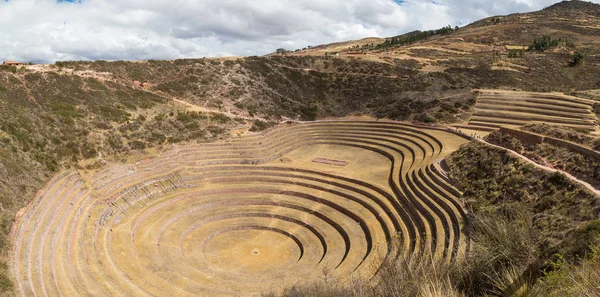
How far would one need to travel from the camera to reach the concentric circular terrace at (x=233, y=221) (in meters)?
16.8

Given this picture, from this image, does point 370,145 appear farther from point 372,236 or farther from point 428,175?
point 372,236

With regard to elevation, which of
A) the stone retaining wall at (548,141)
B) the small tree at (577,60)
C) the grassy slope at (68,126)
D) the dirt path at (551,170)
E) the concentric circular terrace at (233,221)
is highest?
the small tree at (577,60)

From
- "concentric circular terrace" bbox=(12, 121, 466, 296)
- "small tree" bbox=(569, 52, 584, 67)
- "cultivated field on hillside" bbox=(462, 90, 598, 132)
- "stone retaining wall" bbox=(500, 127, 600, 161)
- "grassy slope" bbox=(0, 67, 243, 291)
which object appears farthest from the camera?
"small tree" bbox=(569, 52, 584, 67)

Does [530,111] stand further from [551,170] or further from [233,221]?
[233,221]

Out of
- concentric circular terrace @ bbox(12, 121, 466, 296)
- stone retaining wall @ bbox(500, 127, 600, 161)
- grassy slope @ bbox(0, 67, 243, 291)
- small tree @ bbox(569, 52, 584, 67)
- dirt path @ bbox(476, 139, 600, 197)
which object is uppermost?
small tree @ bbox(569, 52, 584, 67)

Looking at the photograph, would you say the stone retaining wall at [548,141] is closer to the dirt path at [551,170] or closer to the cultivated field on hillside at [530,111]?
the dirt path at [551,170]

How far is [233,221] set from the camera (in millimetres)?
26000

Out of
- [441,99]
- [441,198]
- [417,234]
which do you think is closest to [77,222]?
[417,234]

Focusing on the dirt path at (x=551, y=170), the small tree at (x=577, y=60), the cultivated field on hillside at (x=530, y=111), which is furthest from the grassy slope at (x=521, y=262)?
the small tree at (x=577, y=60)

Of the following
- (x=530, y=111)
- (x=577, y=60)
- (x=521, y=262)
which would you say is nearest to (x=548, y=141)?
(x=521, y=262)

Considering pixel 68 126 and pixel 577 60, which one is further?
pixel 577 60

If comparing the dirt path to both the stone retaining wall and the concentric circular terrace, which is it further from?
the concentric circular terrace

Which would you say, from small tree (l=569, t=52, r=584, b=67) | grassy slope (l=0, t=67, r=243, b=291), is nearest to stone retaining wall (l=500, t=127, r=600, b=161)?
grassy slope (l=0, t=67, r=243, b=291)

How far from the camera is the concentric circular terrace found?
16828 mm
